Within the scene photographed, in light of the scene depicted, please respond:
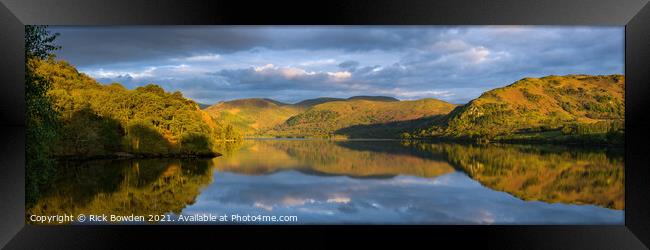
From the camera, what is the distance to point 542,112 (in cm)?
8112

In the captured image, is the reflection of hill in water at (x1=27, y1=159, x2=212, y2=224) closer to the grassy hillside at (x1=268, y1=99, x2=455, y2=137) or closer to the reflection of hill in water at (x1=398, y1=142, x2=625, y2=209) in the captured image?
the reflection of hill in water at (x1=398, y1=142, x2=625, y2=209)

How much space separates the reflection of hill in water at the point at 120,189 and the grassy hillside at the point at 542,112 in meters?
51.0

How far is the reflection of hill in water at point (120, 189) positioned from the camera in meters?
14.7

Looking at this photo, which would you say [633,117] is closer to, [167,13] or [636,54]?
[636,54]

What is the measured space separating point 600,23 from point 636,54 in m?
0.75

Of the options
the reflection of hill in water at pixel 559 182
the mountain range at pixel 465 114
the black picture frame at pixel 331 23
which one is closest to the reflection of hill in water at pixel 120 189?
the black picture frame at pixel 331 23

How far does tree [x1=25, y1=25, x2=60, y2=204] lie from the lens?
758 centimetres

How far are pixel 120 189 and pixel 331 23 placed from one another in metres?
15.4

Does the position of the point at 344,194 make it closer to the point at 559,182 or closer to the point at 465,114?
the point at 559,182

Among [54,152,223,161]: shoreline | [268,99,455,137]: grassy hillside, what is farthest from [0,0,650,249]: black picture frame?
[268,99,455,137]: grassy hillside

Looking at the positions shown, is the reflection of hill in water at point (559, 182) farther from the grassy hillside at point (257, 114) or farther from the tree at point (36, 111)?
the grassy hillside at point (257, 114)

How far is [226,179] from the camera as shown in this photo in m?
22.6

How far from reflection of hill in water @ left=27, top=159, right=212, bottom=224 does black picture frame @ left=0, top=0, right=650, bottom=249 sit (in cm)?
573

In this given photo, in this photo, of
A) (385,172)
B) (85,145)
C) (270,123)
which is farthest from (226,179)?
(270,123)
